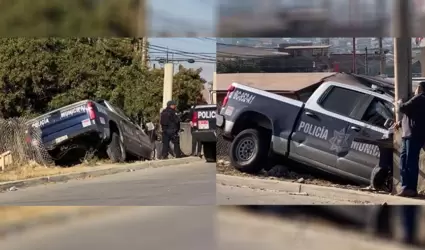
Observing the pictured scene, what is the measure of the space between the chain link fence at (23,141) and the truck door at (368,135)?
2800mm

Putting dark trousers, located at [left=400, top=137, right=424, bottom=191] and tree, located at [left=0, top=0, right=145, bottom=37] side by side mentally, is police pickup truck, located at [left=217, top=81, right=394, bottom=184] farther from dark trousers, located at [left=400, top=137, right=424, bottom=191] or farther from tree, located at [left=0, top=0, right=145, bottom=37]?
tree, located at [left=0, top=0, right=145, bottom=37]

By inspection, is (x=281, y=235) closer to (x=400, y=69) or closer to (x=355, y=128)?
(x=355, y=128)

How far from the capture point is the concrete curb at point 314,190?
5402mm

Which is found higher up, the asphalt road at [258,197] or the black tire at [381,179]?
the black tire at [381,179]

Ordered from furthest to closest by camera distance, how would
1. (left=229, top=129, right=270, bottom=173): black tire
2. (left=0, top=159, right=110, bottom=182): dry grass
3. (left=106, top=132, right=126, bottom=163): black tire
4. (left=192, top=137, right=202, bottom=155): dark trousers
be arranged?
(left=106, top=132, right=126, bottom=163): black tire, (left=0, top=159, right=110, bottom=182): dry grass, (left=192, top=137, right=202, bottom=155): dark trousers, (left=229, top=129, right=270, bottom=173): black tire

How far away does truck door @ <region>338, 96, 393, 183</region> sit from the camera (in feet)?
17.6

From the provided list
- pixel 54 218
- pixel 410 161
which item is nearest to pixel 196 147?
pixel 54 218

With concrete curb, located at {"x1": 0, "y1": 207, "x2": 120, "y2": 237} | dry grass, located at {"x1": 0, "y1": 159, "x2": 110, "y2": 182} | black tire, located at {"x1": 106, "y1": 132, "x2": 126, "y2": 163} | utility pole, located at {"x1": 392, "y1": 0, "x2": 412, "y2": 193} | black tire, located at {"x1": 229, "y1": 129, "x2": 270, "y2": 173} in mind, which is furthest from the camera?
black tire, located at {"x1": 106, "y1": 132, "x2": 126, "y2": 163}

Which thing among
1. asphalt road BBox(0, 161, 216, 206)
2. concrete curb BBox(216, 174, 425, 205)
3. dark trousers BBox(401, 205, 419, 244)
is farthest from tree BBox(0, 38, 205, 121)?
dark trousers BBox(401, 205, 419, 244)

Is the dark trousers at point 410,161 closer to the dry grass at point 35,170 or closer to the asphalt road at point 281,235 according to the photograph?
the asphalt road at point 281,235

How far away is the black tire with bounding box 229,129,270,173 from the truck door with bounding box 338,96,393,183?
26.4 inches

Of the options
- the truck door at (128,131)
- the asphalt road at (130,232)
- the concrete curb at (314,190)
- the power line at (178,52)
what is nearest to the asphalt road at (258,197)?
the concrete curb at (314,190)

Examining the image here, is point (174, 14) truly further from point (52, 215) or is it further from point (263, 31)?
point (52, 215)

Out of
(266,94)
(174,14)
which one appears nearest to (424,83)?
(266,94)
